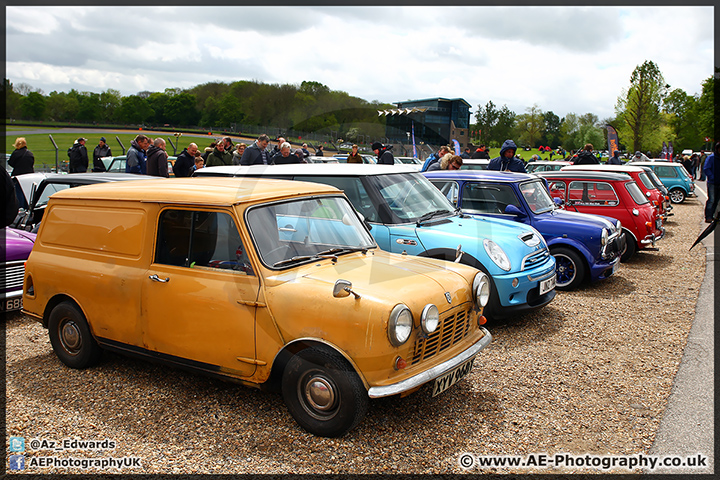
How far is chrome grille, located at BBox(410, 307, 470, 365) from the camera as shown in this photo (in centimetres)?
351

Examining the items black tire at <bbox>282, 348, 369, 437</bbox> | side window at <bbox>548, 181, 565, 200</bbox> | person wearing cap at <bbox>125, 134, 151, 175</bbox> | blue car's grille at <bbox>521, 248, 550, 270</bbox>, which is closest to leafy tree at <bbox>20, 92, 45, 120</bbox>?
person wearing cap at <bbox>125, 134, 151, 175</bbox>

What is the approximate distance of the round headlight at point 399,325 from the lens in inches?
127

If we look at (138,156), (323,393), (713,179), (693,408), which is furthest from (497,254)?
(713,179)

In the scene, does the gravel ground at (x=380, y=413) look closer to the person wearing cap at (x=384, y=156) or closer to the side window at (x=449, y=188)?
the side window at (x=449, y=188)

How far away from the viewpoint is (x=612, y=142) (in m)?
23.2

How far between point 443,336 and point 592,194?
7705mm

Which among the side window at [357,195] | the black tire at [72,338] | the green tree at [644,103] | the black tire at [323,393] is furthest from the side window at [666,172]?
the green tree at [644,103]

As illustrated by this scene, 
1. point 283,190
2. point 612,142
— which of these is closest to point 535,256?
point 283,190

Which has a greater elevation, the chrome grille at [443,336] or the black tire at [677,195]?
the black tire at [677,195]

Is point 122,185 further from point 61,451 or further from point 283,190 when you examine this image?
point 61,451

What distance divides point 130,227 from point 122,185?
0.68m

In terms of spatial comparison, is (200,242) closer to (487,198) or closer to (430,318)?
(430,318)

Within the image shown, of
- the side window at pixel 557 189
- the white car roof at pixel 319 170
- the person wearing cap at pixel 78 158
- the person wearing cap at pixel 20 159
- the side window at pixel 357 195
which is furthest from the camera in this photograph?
the person wearing cap at pixel 78 158

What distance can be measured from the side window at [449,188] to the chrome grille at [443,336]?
3.96 metres
